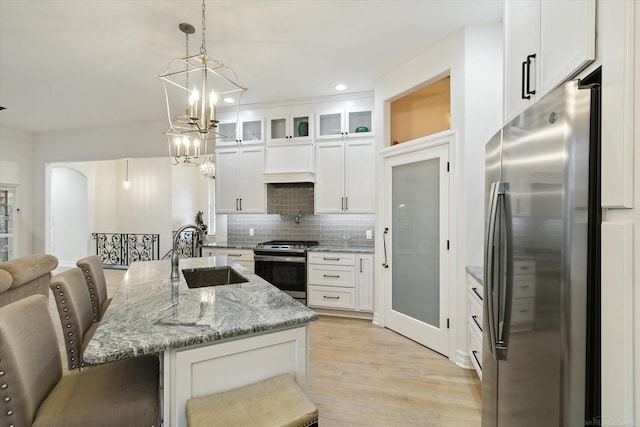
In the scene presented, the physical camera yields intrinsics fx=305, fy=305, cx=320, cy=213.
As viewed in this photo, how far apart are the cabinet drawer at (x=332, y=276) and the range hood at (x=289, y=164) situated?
1.28m

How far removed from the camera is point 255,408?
1124 millimetres

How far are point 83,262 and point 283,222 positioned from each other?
2.87 m

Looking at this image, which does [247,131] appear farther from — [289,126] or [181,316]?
[181,316]

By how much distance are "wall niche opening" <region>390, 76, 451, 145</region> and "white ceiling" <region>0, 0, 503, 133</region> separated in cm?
52

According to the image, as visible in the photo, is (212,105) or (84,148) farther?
(84,148)

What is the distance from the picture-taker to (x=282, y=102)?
461 cm

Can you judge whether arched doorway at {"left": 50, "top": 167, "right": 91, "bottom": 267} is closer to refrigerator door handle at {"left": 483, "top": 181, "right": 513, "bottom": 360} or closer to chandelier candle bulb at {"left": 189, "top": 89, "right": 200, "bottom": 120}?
chandelier candle bulb at {"left": 189, "top": 89, "right": 200, "bottom": 120}

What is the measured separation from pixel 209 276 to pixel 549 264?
237 centimetres

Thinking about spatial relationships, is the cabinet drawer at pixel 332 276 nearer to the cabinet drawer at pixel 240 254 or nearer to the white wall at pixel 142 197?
the cabinet drawer at pixel 240 254

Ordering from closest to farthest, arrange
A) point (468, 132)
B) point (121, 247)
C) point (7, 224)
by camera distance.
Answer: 1. point (468, 132)
2. point (7, 224)
3. point (121, 247)

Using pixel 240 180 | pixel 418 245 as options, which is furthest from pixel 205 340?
pixel 240 180

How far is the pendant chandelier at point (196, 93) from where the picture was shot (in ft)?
6.61

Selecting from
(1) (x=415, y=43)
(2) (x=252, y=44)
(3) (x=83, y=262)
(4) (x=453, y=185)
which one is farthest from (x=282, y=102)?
(3) (x=83, y=262)

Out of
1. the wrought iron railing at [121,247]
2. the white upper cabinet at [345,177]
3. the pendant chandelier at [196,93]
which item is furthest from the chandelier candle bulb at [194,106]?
the wrought iron railing at [121,247]
